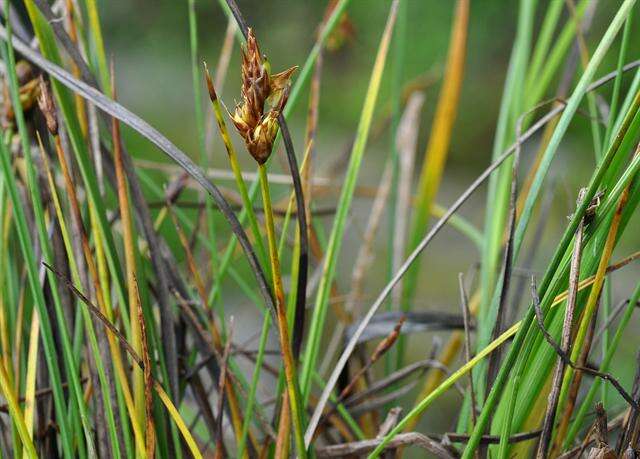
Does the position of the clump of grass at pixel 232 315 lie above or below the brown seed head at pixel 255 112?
below

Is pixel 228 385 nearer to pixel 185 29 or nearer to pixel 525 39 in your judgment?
pixel 525 39

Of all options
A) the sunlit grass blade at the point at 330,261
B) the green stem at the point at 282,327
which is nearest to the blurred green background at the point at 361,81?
the sunlit grass blade at the point at 330,261

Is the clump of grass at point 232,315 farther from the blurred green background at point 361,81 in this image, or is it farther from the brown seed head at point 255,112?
the blurred green background at point 361,81

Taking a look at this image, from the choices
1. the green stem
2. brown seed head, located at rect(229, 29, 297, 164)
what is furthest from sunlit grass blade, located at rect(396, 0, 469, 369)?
brown seed head, located at rect(229, 29, 297, 164)

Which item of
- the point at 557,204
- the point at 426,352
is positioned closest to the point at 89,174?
the point at 426,352

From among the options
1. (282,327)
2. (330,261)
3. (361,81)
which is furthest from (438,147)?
(361,81)

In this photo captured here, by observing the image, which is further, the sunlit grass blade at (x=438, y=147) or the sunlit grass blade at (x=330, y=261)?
the sunlit grass blade at (x=438, y=147)

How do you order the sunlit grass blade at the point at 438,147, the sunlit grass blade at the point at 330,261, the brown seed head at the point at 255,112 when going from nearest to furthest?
the brown seed head at the point at 255,112 < the sunlit grass blade at the point at 330,261 < the sunlit grass blade at the point at 438,147

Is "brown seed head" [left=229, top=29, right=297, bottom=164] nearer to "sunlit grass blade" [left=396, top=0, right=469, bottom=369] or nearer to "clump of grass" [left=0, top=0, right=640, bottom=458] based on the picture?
"clump of grass" [left=0, top=0, right=640, bottom=458]

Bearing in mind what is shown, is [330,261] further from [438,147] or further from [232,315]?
[438,147]

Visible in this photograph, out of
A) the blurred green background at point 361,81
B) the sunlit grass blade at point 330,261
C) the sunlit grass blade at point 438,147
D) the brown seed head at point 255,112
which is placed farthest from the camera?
the blurred green background at point 361,81
